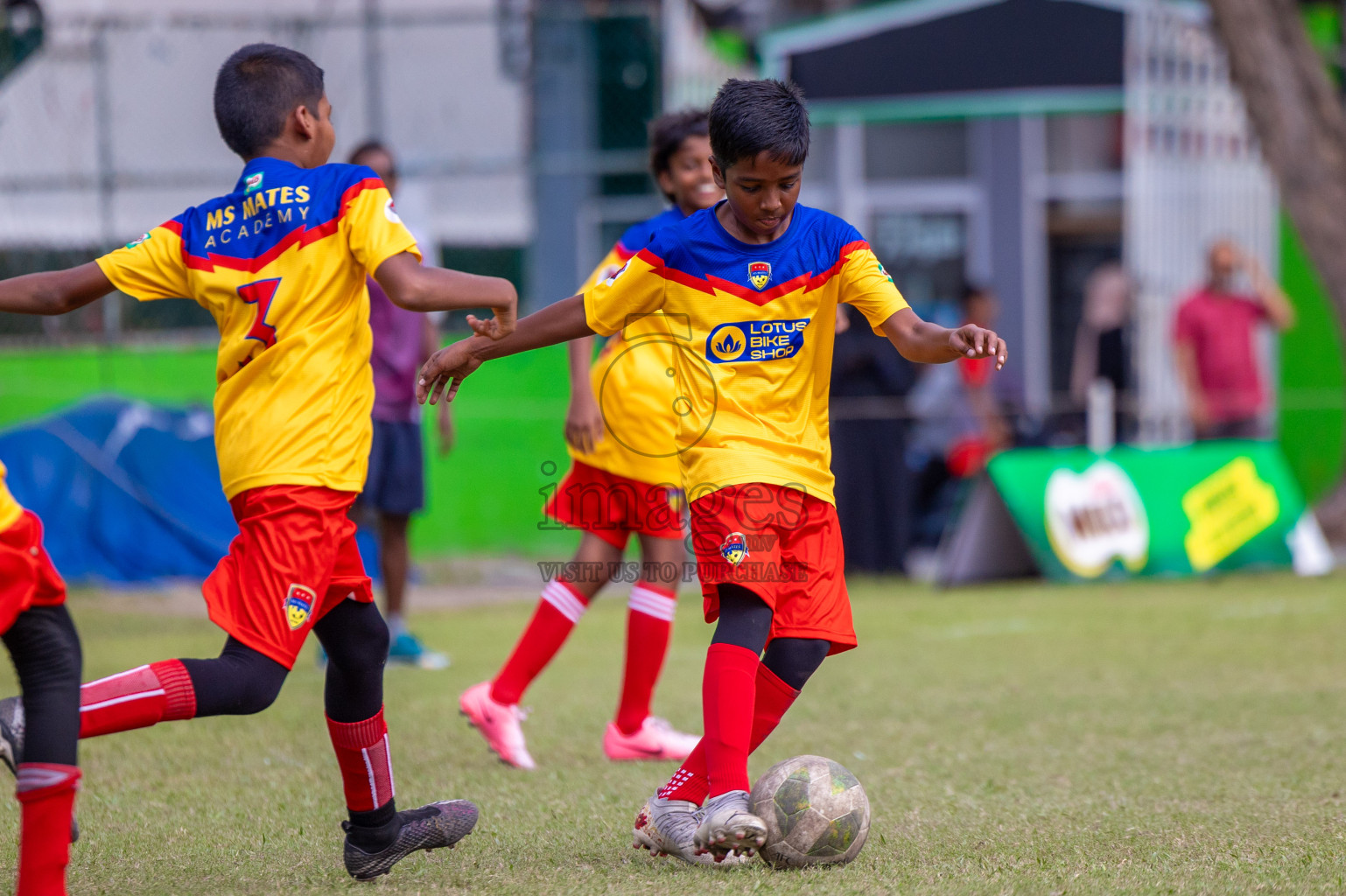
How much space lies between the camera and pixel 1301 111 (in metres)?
10.9

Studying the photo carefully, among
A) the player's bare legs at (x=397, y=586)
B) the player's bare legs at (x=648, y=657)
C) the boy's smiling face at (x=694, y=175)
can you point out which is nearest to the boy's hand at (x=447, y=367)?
the player's bare legs at (x=648, y=657)

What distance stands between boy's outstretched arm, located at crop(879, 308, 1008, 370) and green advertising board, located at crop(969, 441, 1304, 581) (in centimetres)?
591

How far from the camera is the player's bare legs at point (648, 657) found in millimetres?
4758

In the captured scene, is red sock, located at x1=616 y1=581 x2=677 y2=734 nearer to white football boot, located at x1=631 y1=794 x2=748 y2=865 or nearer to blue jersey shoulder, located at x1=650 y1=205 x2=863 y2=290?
white football boot, located at x1=631 y1=794 x2=748 y2=865

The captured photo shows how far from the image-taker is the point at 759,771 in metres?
4.45

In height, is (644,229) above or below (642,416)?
above

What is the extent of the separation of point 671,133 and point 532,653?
1780mm

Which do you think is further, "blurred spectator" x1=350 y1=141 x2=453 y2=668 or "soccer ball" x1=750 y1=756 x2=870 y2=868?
"blurred spectator" x1=350 y1=141 x2=453 y2=668

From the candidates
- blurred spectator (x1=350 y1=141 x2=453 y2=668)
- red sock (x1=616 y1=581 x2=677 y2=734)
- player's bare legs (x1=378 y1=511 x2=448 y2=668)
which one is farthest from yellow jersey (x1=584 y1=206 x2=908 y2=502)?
player's bare legs (x1=378 y1=511 x2=448 y2=668)

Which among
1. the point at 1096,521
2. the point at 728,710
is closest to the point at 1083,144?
the point at 1096,521

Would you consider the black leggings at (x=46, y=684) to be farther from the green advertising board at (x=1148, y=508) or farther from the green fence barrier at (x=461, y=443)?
the green fence barrier at (x=461, y=443)

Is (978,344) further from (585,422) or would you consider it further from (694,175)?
(694,175)

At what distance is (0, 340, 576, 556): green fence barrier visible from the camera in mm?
10680

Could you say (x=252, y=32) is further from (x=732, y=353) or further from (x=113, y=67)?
(x=732, y=353)
